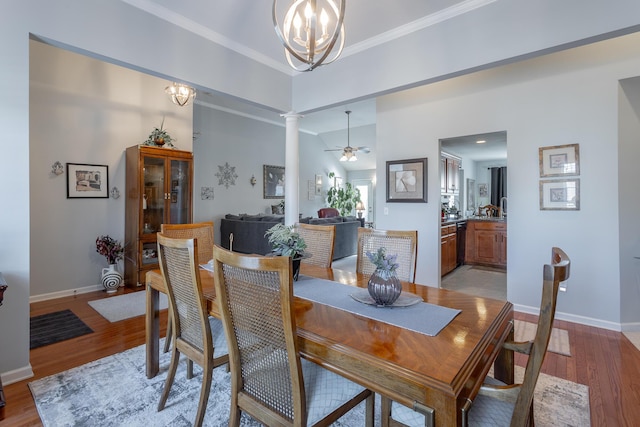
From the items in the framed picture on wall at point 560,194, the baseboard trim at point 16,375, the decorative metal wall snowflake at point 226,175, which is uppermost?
the decorative metal wall snowflake at point 226,175

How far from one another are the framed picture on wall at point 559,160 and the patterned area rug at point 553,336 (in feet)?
5.11

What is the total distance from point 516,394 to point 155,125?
529 cm

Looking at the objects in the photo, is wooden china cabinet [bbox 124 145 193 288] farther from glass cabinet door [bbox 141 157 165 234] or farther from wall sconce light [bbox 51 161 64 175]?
wall sconce light [bbox 51 161 64 175]

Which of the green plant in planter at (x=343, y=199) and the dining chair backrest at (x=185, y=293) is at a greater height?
the green plant in planter at (x=343, y=199)

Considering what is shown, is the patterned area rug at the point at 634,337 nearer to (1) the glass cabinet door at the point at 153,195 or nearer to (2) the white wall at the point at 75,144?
(1) the glass cabinet door at the point at 153,195

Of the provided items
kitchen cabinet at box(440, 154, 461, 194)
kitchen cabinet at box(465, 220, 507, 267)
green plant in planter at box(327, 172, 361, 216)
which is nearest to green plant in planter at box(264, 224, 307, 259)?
kitchen cabinet at box(440, 154, 461, 194)

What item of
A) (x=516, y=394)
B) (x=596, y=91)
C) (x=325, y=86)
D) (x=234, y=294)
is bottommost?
(x=516, y=394)

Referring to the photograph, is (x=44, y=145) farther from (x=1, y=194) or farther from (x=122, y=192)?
(x=1, y=194)

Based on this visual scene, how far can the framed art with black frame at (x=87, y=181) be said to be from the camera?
4090 millimetres

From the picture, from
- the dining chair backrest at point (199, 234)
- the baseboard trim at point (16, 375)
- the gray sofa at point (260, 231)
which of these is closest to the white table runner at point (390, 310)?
the dining chair backrest at point (199, 234)

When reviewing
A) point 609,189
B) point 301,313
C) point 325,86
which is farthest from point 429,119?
point 301,313

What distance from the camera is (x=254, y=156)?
305 inches

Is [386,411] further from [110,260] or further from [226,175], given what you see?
[226,175]

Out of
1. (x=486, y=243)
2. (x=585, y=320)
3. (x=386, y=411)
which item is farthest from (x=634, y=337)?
(x=386, y=411)
